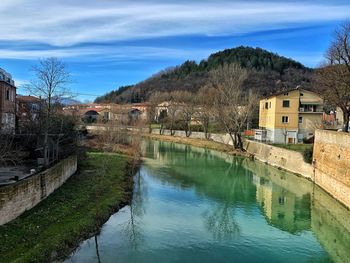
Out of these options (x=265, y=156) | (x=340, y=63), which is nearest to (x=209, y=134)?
(x=265, y=156)

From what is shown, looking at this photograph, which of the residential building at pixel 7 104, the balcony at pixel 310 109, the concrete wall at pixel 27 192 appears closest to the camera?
the concrete wall at pixel 27 192

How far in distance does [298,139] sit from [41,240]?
40.9 meters

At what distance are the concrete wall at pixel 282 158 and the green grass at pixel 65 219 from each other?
15.1m

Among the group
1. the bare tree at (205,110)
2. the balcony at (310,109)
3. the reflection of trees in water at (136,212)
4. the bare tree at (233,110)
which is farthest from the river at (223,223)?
the bare tree at (205,110)

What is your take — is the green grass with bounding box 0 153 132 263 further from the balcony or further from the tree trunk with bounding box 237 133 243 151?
the balcony

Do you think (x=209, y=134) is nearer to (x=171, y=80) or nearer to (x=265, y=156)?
(x=265, y=156)

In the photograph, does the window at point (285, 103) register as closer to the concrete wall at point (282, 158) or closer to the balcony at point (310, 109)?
the balcony at point (310, 109)

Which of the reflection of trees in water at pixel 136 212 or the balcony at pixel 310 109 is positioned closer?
the reflection of trees in water at pixel 136 212

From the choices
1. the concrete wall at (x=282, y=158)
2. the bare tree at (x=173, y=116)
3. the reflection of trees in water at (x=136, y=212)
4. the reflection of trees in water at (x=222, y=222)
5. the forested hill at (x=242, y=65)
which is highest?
the forested hill at (x=242, y=65)

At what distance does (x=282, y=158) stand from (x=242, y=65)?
98371mm

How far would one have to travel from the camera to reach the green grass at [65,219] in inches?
559

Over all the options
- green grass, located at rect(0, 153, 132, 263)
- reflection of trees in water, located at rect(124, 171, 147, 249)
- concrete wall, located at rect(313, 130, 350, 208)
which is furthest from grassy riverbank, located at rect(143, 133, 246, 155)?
green grass, located at rect(0, 153, 132, 263)

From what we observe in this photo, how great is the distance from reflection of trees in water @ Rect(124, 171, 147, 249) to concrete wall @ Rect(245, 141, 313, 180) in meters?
13.5

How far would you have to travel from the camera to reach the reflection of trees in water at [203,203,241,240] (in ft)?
65.0
